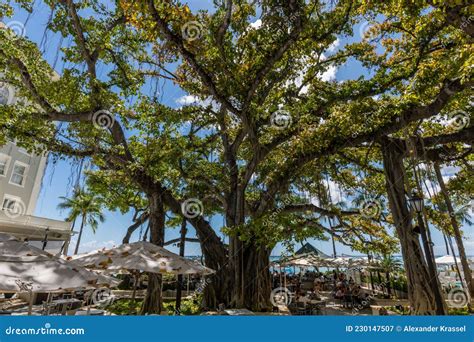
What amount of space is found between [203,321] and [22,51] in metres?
7.93

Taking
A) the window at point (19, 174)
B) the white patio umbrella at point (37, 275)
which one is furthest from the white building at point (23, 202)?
the white patio umbrella at point (37, 275)

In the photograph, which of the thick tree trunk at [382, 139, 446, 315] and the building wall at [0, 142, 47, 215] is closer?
the thick tree trunk at [382, 139, 446, 315]

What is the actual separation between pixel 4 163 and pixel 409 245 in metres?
20.1

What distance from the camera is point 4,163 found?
16.1 meters

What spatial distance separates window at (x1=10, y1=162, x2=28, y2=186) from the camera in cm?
1648

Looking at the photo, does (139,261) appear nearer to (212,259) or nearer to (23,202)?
(212,259)

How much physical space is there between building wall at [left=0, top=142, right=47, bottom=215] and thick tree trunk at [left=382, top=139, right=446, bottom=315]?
56.4 ft

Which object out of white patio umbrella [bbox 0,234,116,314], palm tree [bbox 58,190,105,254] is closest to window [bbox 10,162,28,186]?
palm tree [bbox 58,190,105,254]

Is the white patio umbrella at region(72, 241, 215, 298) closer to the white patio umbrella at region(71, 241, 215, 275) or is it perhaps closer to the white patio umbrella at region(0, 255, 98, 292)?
the white patio umbrella at region(71, 241, 215, 275)

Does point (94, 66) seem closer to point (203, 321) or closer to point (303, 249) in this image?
point (203, 321)

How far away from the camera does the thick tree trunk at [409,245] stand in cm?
579

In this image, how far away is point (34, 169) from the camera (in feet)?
59.5

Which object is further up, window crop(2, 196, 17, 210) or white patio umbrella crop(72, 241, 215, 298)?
window crop(2, 196, 17, 210)

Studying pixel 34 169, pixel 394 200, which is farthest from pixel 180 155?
pixel 34 169
